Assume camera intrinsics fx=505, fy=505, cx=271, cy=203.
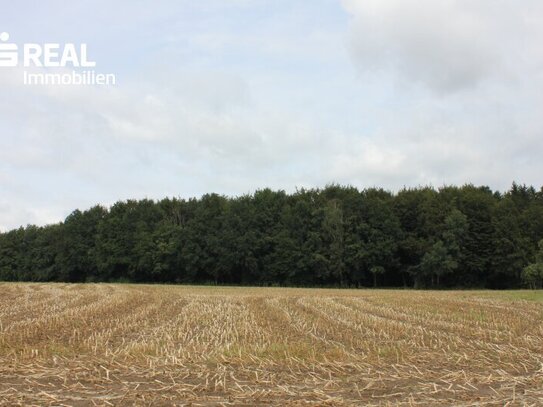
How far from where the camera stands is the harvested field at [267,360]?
9445mm

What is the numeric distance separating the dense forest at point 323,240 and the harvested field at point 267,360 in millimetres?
52610

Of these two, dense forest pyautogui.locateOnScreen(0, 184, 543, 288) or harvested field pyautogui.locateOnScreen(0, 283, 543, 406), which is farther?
dense forest pyautogui.locateOnScreen(0, 184, 543, 288)

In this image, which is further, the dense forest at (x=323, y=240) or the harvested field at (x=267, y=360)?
the dense forest at (x=323, y=240)

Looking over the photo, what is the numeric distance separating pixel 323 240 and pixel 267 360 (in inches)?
2700

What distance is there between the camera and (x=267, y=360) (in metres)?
12.4

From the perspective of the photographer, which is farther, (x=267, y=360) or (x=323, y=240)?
(x=323, y=240)

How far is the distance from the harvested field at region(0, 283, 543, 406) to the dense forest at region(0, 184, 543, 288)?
52.6 metres

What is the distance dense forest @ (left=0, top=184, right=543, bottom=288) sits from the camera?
7406 centimetres

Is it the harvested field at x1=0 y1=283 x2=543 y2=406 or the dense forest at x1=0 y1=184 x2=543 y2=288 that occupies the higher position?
the dense forest at x1=0 y1=184 x2=543 y2=288

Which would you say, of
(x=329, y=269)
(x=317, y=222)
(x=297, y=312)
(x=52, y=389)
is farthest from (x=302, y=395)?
(x=317, y=222)

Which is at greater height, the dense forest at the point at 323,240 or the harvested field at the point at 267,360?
the dense forest at the point at 323,240

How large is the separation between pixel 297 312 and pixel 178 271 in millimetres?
66167

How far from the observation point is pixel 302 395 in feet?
30.9

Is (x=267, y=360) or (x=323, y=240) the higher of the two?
(x=323, y=240)
